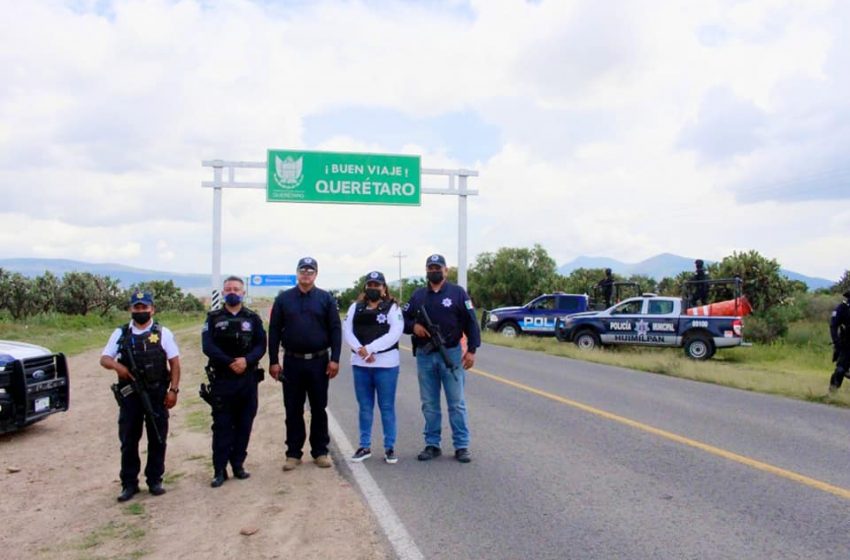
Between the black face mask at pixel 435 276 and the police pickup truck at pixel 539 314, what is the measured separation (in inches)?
804

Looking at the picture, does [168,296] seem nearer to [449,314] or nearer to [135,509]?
[449,314]

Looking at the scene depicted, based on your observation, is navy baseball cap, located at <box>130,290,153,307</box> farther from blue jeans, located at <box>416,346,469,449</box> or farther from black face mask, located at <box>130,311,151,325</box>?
blue jeans, located at <box>416,346,469,449</box>

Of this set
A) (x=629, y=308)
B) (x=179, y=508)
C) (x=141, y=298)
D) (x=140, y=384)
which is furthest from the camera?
(x=629, y=308)

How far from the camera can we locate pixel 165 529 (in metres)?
5.13

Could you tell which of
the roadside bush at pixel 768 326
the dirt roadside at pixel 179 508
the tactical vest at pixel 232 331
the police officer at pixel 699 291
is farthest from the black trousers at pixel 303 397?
the roadside bush at pixel 768 326

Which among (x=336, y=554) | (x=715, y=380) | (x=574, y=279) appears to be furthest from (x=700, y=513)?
(x=574, y=279)

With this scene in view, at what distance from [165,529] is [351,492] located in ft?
4.62

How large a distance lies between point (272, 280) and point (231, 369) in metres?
33.8

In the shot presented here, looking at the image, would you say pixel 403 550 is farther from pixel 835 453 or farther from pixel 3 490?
pixel 835 453

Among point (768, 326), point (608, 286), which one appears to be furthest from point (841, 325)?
point (608, 286)

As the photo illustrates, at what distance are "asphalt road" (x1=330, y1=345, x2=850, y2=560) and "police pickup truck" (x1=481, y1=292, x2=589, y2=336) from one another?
53.4 feet

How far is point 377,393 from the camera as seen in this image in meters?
6.85

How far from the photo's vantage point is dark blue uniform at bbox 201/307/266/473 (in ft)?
20.2

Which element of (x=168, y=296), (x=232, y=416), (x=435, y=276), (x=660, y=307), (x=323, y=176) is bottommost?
(x=232, y=416)
